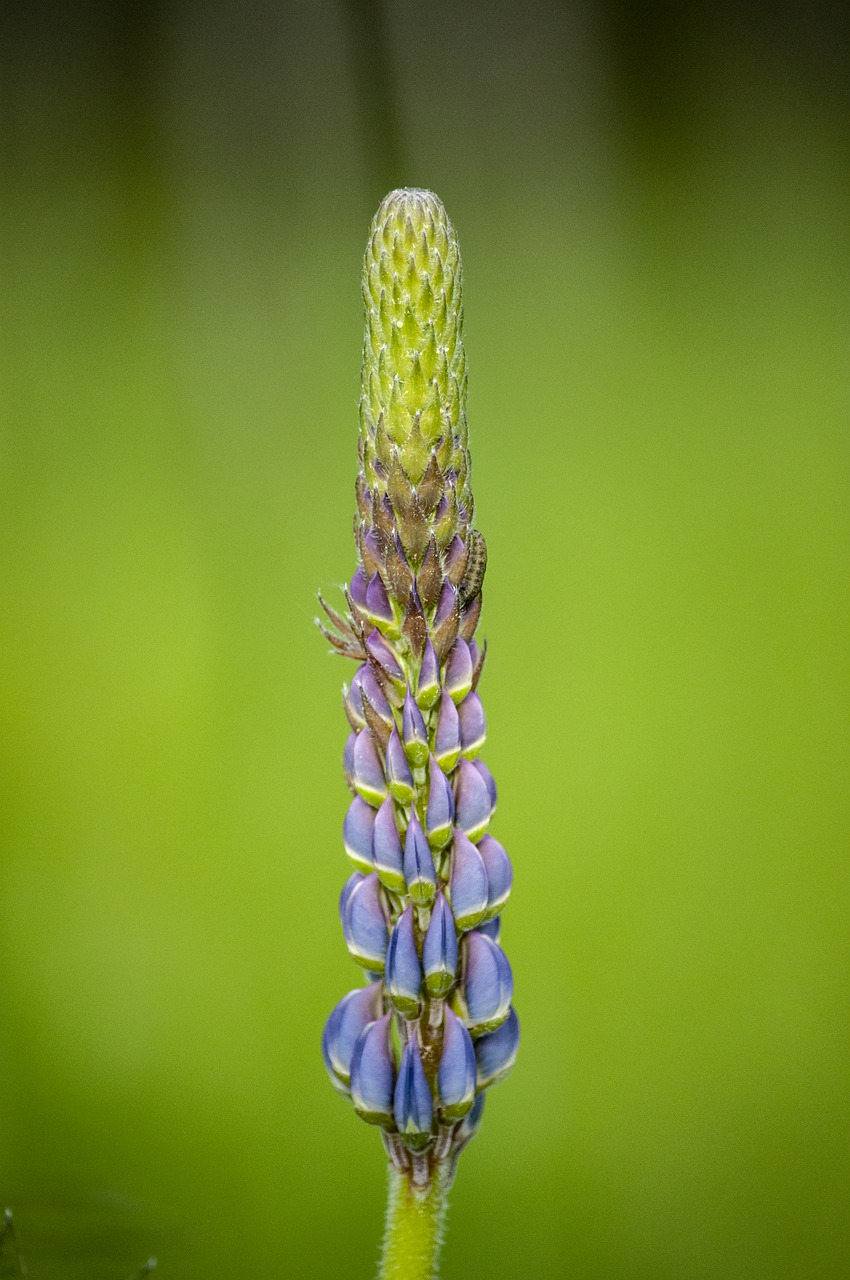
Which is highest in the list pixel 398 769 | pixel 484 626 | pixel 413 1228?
pixel 484 626

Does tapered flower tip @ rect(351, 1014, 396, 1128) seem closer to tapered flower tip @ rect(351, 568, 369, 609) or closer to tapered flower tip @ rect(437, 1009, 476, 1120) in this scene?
tapered flower tip @ rect(437, 1009, 476, 1120)

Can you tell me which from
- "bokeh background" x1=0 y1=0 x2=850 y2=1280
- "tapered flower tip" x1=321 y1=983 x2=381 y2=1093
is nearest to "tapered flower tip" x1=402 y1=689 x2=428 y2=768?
"tapered flower tip" x1=321 y1=983 x2=381 y2=1093

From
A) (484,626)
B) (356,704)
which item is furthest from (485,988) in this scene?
(484,626)

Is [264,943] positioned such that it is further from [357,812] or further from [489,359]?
[357,812]

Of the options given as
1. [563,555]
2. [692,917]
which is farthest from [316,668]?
[692,917]

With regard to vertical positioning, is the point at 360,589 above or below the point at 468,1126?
above

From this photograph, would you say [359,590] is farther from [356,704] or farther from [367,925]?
[367,925]

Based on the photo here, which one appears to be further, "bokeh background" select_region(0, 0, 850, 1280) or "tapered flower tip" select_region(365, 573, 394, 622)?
"bokeh background" select_region(0, 0, 850, 1280)
